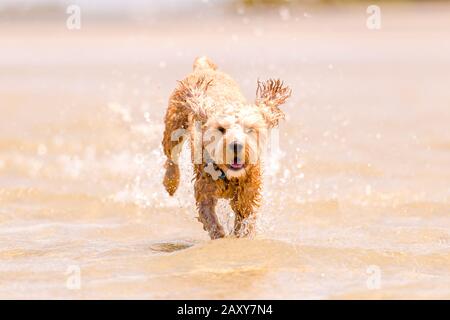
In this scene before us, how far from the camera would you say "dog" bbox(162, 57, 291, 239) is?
25.3ft

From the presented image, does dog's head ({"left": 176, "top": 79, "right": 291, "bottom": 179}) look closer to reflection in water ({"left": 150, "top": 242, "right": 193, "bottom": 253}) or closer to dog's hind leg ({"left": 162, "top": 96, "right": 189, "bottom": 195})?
dog's hind leg ({"left": 162, "top": 96, "right": 189, "bottom": 195})

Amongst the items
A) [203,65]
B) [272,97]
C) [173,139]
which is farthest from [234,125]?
[203,65]

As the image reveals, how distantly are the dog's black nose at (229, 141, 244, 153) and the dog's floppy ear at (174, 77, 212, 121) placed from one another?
61 cm

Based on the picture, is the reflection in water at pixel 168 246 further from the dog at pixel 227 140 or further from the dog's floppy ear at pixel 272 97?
the dog's floppy ear at pixel 272 97

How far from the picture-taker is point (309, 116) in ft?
51.6

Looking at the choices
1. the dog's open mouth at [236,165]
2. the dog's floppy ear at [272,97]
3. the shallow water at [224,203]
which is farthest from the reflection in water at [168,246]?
the dog's floppy ear at [272,97]

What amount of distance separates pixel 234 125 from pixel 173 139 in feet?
5.97

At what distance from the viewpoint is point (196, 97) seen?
8312mm

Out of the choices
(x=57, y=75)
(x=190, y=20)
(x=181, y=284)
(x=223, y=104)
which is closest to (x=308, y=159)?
(x=223, y=104)

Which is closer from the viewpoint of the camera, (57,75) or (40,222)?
(40,222)

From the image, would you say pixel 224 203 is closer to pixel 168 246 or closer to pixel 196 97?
pixel 168 246
